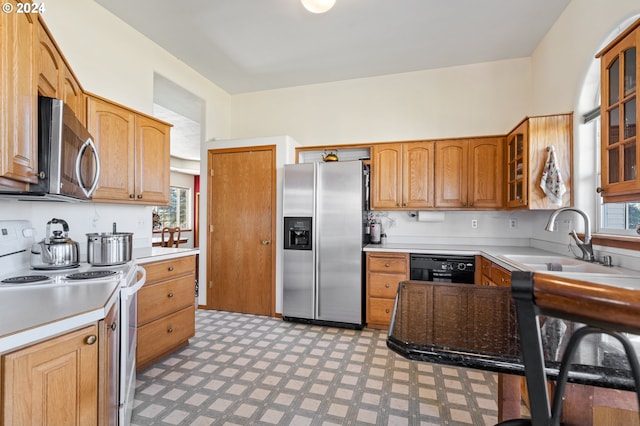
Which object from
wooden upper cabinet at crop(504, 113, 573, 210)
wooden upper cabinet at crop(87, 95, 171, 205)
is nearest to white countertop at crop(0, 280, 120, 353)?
wooden upper cabinet at crop(87, 95, 171, 205)

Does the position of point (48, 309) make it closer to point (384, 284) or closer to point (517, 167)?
point (384, 284)

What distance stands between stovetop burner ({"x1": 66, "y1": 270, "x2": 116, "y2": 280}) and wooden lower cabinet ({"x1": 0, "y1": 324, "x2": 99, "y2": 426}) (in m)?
0.63

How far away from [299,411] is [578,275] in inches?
72.0

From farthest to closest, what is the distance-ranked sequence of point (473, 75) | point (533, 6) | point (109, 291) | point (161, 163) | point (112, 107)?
point (473, 75) < point (161, 163) < point (533, 6) < point (112, 107) < point (109, 291)

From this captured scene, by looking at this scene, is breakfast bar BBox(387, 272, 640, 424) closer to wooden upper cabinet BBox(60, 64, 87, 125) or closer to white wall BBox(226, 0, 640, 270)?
white wall BBox(226, 0, 640, 270)

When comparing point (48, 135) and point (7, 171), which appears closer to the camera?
point (7, 171)

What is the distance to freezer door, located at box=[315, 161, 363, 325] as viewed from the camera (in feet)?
10.9

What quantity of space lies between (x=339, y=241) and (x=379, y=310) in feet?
2.85

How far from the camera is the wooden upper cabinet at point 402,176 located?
3484mm

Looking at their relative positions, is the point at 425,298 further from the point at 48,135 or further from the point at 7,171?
the point at 48,135

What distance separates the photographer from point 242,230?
3840 millimetres

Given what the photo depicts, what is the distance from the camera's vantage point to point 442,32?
9.96 ft

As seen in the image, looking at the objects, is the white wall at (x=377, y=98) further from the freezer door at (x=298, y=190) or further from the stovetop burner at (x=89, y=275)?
the freezer door at (x=298, y=190)

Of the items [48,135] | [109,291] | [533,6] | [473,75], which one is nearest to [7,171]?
[48,135]
